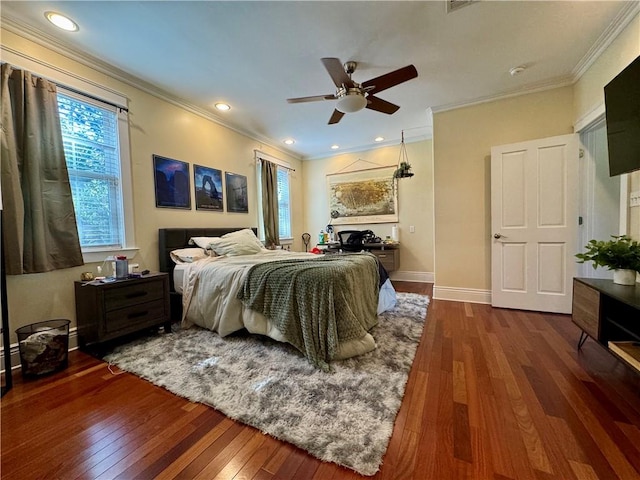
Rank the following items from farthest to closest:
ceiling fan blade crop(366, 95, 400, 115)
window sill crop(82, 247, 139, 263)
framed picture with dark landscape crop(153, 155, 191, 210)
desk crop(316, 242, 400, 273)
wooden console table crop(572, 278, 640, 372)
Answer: desk crop(316, 242, 400, 273) → framed picture with dark landscape crop(153, 155, 191, 210) → ceiling fan blade crop(366, 95, 400, 115) → window sill crop(82, 247, 139, 263) → wooden console table crop(572, 278, 640, 372)

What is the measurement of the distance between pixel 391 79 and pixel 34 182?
121 inches

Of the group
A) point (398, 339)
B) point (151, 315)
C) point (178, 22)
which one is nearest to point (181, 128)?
point (178, 22)

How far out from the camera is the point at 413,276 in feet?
16.5

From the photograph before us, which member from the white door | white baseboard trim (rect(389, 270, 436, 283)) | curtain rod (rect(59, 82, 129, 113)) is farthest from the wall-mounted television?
curtain rod (rect(59, 82, 129, 113))

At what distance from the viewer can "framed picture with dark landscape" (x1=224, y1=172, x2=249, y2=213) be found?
4.01 m

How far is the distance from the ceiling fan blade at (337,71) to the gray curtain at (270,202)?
2625 mm

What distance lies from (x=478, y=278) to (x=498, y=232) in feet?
2.26

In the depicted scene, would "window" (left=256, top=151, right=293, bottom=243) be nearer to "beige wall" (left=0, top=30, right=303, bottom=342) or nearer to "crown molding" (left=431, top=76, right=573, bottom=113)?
"beige wall" (left=0, top=30, right=303, bottom=342)

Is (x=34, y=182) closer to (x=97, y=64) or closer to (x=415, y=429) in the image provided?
(x=97, y=64)

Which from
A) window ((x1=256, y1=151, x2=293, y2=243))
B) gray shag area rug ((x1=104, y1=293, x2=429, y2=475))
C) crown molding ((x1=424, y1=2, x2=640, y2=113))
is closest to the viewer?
gray shag area rug ((x1=104, y1=293, x2=429, y2=475))

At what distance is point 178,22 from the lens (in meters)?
2.06

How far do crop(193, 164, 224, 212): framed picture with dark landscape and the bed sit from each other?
0.71m

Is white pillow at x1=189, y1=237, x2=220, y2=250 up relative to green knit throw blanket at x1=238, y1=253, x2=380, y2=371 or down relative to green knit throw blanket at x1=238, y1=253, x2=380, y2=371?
up

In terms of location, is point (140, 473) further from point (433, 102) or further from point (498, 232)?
point (433, 102)
